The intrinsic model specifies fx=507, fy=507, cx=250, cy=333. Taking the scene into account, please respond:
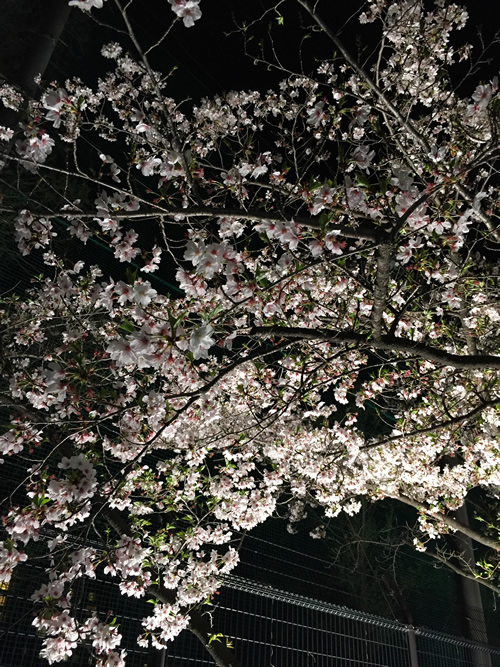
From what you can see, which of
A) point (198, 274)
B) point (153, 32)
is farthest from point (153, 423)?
point (153, 32)

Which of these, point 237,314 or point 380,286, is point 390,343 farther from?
point 237,314

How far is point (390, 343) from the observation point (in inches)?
94.7

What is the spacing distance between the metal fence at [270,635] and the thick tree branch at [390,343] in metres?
2.14

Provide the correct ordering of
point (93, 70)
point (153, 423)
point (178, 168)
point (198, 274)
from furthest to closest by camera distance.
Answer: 1. point (93, 70)
2. point (153, 423)
3. point (178, 168)
4. point (198, 274)

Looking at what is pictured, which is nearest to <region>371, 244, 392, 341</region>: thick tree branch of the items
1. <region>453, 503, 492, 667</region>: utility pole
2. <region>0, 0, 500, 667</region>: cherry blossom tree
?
<region>0, 0, 500, 667</region>: cherry blossom tree

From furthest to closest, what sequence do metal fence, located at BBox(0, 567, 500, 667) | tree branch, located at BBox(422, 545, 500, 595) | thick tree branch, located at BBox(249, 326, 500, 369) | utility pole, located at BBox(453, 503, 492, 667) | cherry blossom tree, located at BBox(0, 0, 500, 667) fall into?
1. utility pole, located at BBox(453, 503, 492, 667)
2. tree branch, located at BBox(422, 545, 500, 595)
3. metal fence, located at BBox(0, 567, 500, 667)
4. thick tree branch, located at BBox(249, 326, 500, 369)
5. cherry blossom tree, located at BBox(0, 0, 500, 667)

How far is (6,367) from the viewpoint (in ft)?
8.96

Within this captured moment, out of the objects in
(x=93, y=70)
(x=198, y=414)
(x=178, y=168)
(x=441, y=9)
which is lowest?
(x=198, y=414)

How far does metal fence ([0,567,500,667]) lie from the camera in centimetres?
319

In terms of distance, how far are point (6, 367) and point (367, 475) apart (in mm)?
3367

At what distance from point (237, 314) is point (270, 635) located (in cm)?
286

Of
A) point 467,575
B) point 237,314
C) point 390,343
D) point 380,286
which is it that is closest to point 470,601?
point 467,575

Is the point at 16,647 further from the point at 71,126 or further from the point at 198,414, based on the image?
the point at 71,126

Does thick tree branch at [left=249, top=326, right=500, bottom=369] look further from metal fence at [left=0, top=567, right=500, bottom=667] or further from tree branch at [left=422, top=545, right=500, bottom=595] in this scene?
tree branch at [left=422, top=545, right=500, bottom=595]
